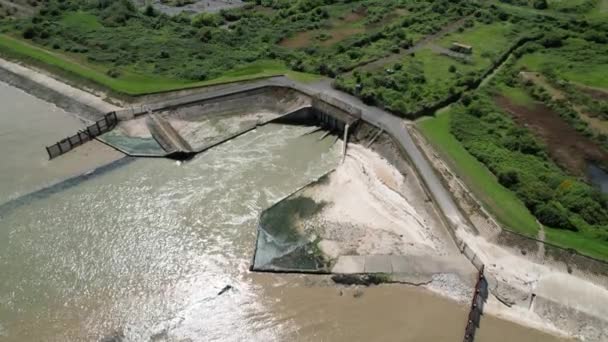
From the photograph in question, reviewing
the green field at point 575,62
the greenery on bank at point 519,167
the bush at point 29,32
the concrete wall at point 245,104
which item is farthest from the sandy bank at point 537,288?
the bush at point 29,32

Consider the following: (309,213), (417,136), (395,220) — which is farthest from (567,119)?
(309,213)

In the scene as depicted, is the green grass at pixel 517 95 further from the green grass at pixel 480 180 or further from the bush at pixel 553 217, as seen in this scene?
the bush at pixel 553 217

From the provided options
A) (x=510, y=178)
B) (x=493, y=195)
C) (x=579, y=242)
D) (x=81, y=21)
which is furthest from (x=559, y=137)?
(x=81, y=21)

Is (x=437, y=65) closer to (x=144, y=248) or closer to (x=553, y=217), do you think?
(x=553, y=217)

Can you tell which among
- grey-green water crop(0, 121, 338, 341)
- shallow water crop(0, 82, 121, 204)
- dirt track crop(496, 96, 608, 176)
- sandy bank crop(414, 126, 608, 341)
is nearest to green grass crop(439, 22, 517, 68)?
dirt track crop(496, 96, 608, 176)

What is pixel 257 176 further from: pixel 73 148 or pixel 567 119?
pixel 567 119
